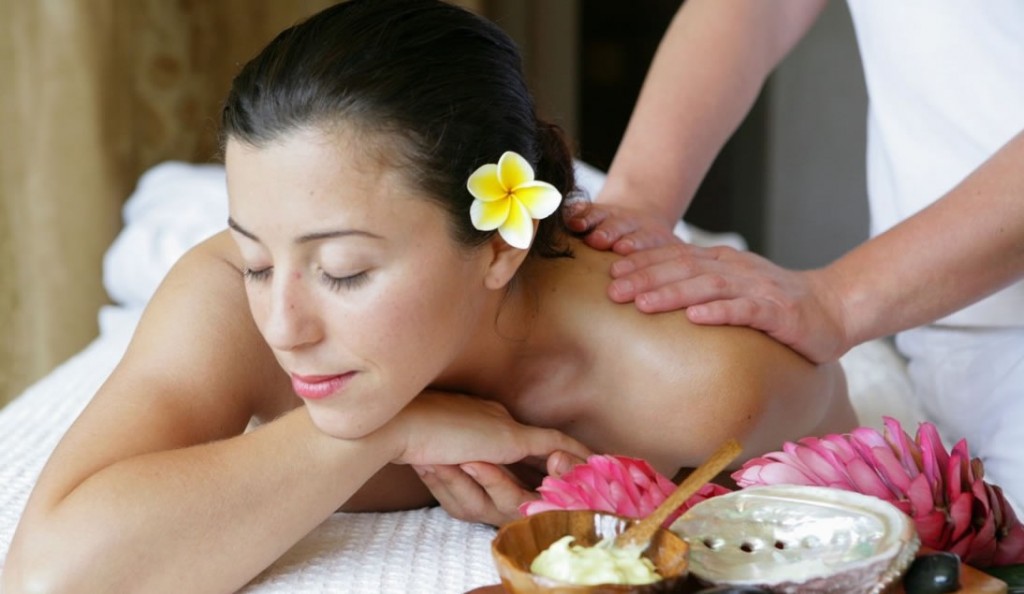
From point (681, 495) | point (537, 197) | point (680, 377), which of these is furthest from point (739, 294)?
point (681, 495)

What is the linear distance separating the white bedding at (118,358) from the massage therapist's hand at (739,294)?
308mm

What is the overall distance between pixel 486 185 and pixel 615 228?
374 mm

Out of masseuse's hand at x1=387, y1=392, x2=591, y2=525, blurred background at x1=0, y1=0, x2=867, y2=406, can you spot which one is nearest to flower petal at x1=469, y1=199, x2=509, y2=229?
masseuse's hand at x1=387, y1=392, x2=591, y2=525

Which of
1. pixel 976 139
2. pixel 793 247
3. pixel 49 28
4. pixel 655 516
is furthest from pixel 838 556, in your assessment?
pixel 793 247

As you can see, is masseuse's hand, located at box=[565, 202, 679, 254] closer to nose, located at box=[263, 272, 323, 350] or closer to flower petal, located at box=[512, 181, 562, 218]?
flower petal, located at box=[512, 181, 562, 218]

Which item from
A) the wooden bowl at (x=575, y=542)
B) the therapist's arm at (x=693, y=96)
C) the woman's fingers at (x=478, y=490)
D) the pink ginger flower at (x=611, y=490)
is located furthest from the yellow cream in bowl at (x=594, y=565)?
the therapist's arm at (x=693, y=96)

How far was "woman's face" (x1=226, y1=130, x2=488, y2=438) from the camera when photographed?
3.70ft

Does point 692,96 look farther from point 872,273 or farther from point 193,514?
point 193,514

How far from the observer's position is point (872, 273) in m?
1.45

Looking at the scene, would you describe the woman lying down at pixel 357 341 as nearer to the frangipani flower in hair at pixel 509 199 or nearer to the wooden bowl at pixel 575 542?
the frangipani flower in hair at pixel 509 199

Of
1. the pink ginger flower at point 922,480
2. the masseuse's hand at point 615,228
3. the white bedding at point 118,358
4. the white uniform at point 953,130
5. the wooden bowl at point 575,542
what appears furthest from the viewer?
the white uniform at point 953,130

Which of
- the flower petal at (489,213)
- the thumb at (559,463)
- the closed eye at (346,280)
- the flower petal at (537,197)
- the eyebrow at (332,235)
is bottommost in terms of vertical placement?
the thumb at (559,463)

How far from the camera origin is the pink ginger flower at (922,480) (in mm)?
1005

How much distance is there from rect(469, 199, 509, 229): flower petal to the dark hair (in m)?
0.02
